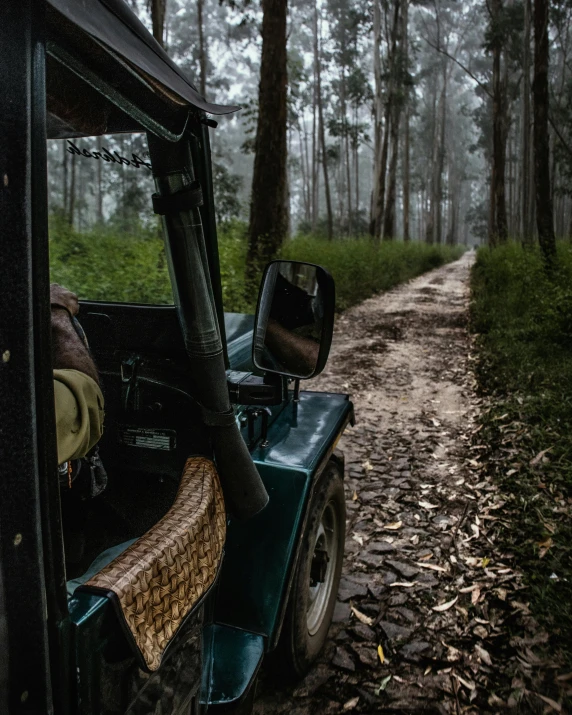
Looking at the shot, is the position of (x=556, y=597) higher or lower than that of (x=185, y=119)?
lower

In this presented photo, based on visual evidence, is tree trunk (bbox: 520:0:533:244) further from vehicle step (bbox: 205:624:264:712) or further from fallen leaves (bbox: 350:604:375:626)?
vehicle step (bbox: 205:624:264:712)

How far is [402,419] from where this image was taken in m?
6.11

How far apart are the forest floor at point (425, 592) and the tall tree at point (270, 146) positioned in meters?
5.21

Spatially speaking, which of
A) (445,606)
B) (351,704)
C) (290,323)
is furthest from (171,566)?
(445,606)

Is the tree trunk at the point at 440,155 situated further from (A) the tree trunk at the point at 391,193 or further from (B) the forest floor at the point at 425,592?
(B) the forest floor at the point at 425,592

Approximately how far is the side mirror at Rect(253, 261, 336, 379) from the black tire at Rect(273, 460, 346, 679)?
0.72 m

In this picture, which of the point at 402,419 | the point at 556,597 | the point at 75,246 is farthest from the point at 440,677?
the point at 75,246

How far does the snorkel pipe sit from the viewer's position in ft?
5.11

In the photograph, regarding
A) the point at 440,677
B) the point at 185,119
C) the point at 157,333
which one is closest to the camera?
the point at 185,119

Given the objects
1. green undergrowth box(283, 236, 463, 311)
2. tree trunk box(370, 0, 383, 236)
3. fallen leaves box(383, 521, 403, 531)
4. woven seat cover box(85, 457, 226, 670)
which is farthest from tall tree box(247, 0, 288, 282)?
tree trunk box(370, 0, 383, 236)

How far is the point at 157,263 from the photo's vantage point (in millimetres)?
4043

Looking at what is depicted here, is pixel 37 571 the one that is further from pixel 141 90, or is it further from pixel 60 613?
pixel 141 90

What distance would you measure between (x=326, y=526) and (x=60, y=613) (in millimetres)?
1881

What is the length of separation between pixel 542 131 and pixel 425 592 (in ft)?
36.8
